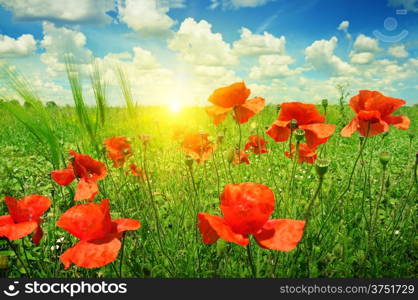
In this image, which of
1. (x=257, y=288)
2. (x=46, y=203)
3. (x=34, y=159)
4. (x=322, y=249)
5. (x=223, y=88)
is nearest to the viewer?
(x=257, y=288)

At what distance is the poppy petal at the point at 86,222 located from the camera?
2.61ft

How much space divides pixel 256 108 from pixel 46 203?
0.72m

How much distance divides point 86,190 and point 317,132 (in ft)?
2.36

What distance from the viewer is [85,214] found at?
80 centimetres

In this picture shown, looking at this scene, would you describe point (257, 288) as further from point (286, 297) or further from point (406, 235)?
point (406, 235)

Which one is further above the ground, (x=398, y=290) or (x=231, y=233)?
(x=231, y=233)

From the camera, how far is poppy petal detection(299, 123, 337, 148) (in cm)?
100

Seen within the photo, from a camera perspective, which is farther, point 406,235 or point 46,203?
point 406,235

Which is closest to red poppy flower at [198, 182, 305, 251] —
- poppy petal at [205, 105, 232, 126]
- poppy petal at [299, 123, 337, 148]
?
poppy petal at [299, 123, 337, 148]

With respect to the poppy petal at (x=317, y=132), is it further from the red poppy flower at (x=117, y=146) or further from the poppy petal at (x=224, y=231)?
the red poppy flower at (x=117, y=146)

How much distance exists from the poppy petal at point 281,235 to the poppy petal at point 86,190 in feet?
1.82

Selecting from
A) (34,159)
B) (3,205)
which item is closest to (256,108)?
(3,205)

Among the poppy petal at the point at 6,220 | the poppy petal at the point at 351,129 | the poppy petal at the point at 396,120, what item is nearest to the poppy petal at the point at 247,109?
the poppy petal at the point at 351,129

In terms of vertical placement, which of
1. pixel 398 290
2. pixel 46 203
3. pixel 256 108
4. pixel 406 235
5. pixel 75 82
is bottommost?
pixel 406 235
